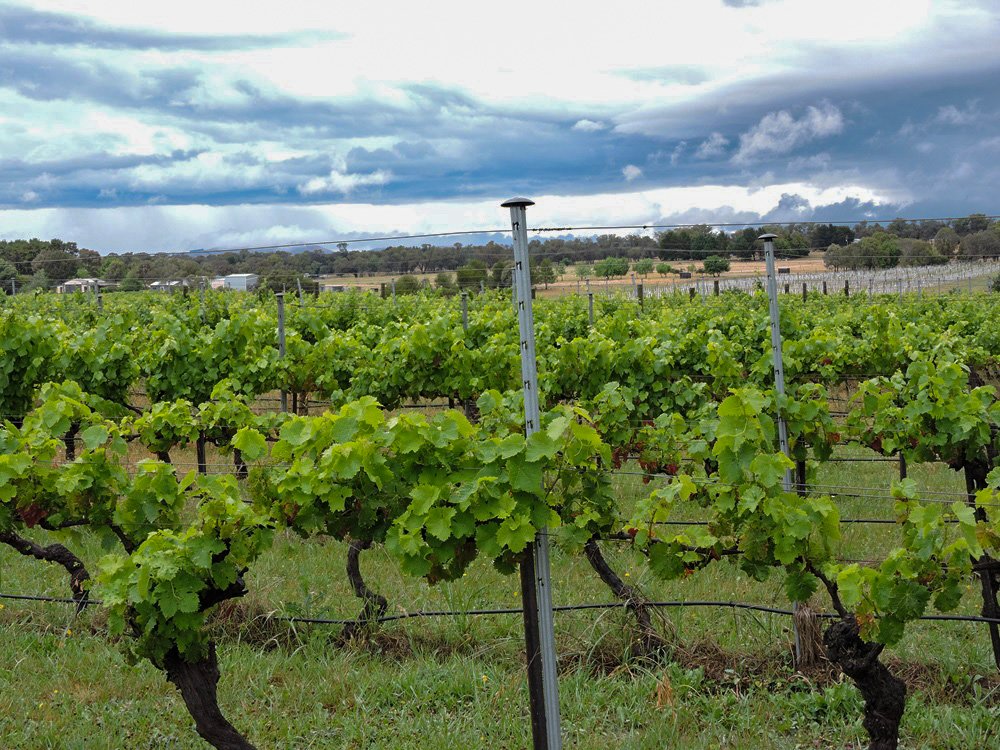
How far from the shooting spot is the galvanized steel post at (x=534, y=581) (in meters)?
3.59

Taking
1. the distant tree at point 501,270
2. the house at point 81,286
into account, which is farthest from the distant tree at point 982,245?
the house at point 81,286

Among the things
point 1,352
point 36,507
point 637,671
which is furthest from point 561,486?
point 1,352

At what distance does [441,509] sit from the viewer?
3.62 m

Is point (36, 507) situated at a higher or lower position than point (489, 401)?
lower

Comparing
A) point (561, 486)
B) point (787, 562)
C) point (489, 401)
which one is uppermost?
point (489, 401)

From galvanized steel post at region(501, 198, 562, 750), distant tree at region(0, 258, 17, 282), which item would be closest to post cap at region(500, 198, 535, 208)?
galvanized steel post at region(501, 198, 562, 750)

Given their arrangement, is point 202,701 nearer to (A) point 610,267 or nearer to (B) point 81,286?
(A) point 610,267

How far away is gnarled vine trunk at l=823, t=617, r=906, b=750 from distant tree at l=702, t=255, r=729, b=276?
1050 cm

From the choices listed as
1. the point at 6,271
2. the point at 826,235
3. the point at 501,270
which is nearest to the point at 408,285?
the point at 501,270

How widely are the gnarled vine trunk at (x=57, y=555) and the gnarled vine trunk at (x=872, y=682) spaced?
155 inches

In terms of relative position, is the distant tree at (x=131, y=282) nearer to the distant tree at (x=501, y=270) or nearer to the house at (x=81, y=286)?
the house at (x=81, y=286)

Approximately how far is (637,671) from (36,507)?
325cm

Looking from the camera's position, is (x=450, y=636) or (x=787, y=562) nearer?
Answer: (x=787, y=562)

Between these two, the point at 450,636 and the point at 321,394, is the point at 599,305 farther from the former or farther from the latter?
the point at 450,636
